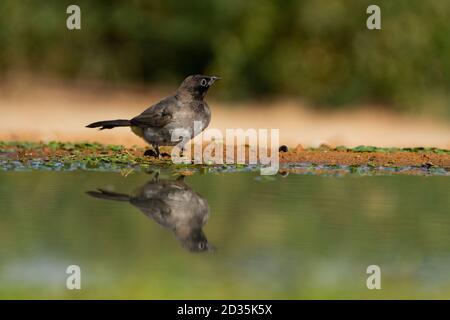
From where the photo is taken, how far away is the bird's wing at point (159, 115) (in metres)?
10.2

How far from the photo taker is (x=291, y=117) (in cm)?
1552

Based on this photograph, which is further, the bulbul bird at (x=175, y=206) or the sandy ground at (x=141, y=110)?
the sandy ground at (x=141, y=110)

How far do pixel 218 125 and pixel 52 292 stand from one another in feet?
31.2

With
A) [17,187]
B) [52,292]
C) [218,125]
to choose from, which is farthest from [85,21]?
[52,292]

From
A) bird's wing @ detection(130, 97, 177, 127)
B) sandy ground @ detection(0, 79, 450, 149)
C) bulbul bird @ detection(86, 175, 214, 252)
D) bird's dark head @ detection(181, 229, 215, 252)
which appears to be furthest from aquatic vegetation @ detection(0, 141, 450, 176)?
bird's dark head @ detection(181, 229, 215, 252)

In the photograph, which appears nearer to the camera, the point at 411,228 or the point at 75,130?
the point at 411,228

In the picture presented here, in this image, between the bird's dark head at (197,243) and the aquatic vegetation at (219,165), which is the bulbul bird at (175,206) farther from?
the aquatic vegetation at (219,165)

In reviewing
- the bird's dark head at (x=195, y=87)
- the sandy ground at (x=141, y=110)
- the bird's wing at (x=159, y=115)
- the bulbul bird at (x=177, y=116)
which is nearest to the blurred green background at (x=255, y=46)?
the sandy ground at (x=141, y=110)

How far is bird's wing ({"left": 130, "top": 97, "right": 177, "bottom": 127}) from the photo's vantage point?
10.2 m

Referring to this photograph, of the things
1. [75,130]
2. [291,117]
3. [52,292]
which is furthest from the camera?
[291,117]

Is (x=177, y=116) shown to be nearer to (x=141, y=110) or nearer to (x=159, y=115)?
(x=159, y=115)

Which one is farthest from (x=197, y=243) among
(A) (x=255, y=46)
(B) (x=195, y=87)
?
(A) (x=255, y=46)

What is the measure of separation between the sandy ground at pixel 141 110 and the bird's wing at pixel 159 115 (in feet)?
7.12

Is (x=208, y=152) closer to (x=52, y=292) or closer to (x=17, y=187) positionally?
(x=17, y=187)
